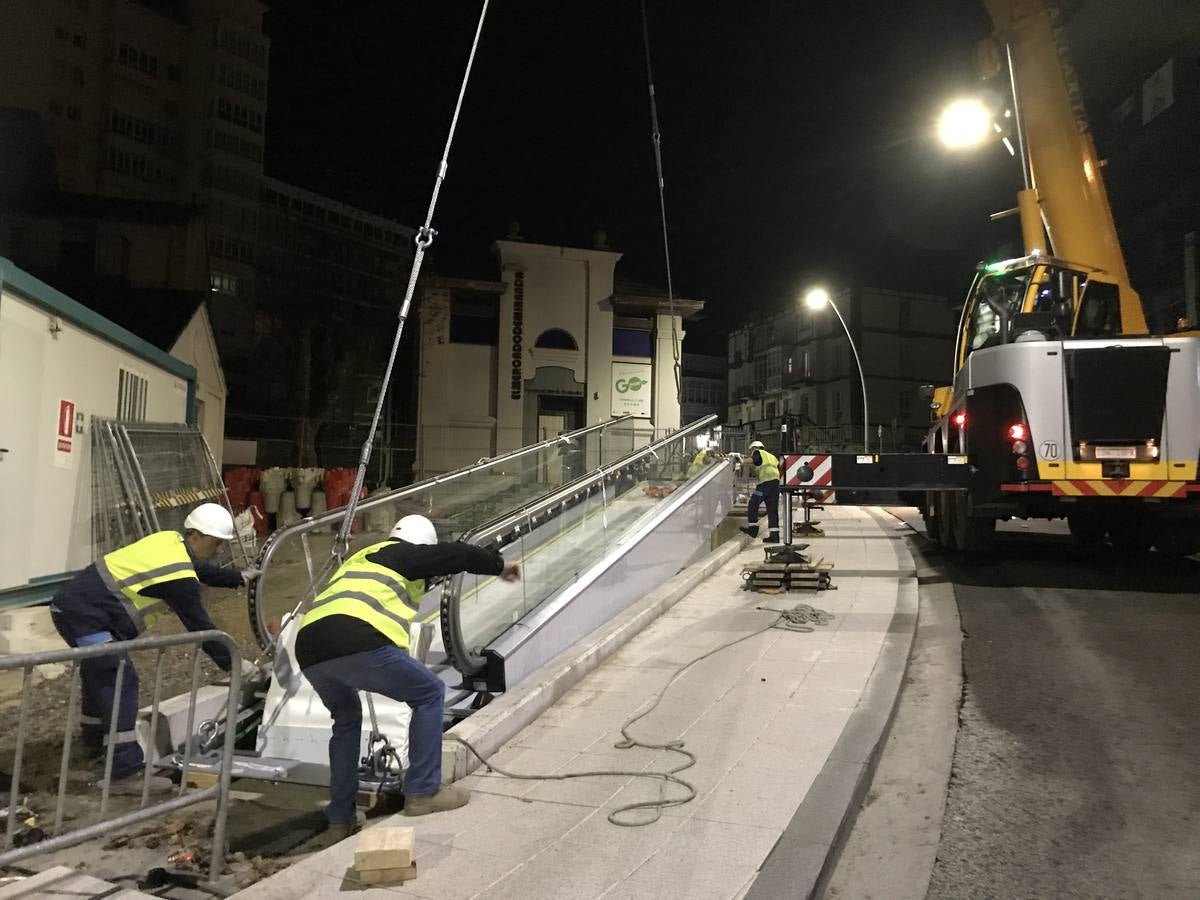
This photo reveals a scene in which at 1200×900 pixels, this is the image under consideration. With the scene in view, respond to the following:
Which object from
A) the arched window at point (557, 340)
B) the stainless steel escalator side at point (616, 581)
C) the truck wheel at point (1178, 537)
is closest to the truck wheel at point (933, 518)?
the truck wheel at point (1178, 537)

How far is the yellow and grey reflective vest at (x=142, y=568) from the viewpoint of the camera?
4.58 m

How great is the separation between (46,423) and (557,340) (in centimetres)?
1995

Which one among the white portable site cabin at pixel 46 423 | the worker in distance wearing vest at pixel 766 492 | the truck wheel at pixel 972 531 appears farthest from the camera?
the worker in distance wearing vest at pixel 766 492

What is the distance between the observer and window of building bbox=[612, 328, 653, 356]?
92.7 feet

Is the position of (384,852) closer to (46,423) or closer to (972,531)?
(46,423)

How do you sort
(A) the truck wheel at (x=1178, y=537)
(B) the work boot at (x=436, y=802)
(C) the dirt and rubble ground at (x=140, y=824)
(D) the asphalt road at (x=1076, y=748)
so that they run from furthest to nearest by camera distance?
(A) the truck wheel at (x=1178, y=537)
(B) the work boot at (x=436, y=802)
(C) the dirt and rubble ground at (x=140, y=824)
(D) the asphalt road at (x=1076, y=748)

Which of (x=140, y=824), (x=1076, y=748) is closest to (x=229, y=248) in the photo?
(x=140, y=824)

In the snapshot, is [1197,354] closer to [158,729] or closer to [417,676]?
[417,676]

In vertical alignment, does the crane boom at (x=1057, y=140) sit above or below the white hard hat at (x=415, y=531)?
above

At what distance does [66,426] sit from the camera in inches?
345

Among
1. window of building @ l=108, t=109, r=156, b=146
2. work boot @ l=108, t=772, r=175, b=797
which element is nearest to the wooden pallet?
work boot @ l=108, t=772, r=175, b=797

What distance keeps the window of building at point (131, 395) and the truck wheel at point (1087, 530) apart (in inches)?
506

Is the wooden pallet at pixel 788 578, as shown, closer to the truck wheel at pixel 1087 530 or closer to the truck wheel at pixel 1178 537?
the truck wheel at pixel 1178 537

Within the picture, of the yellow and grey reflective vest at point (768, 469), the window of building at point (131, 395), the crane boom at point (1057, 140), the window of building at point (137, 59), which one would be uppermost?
the window of building at point (137, 59)
